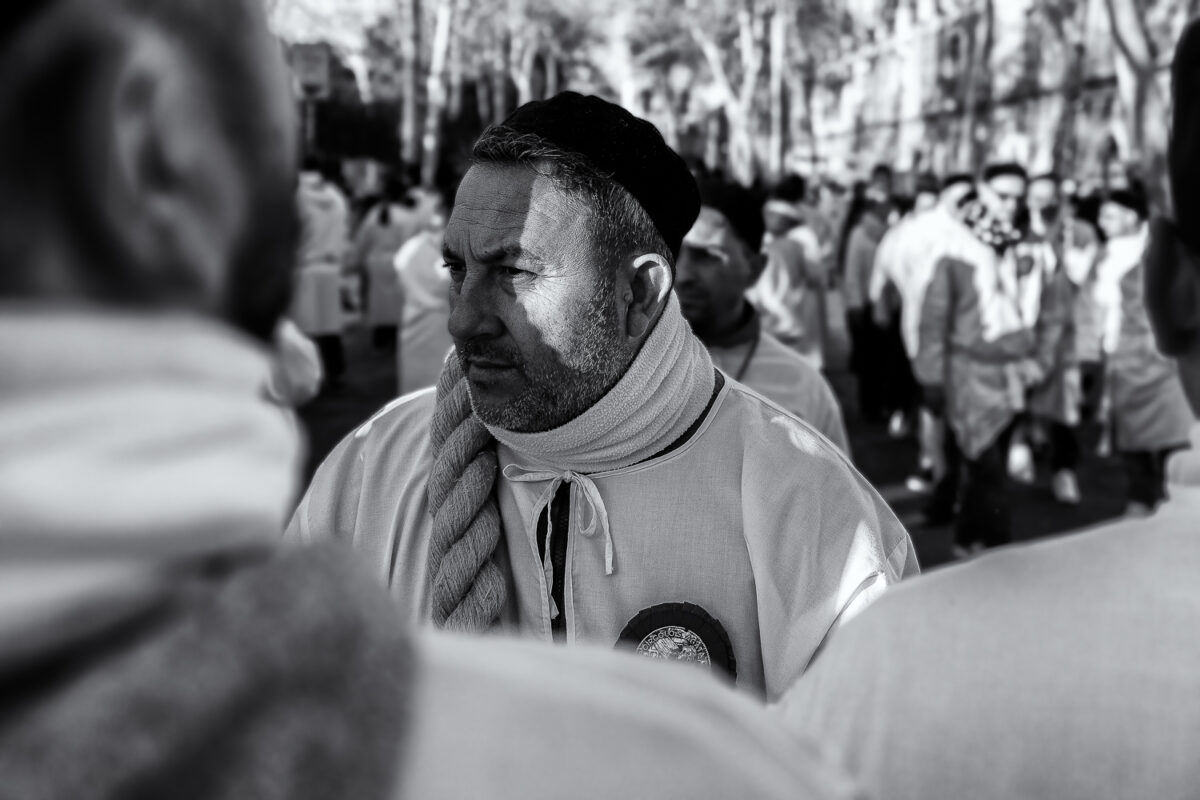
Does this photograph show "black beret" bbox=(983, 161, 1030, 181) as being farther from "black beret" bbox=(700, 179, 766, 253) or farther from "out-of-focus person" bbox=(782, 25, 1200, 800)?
"out-of-focus person" bbox=(782, 25, 1200, 800)

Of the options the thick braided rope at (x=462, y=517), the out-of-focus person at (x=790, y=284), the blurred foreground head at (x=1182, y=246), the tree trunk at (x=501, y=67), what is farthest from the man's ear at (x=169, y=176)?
the tree trunk at (x=501, y=67)

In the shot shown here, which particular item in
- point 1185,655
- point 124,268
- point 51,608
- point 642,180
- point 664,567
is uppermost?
point 642,180

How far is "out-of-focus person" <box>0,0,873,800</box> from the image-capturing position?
64cm

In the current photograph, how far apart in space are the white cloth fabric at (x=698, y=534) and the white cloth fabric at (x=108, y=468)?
5.54 ft

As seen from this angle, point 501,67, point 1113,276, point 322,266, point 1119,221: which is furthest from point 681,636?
point 501,67

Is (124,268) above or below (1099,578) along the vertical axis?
above

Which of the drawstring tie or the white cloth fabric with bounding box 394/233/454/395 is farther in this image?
the white cloth fabric with bounding box 394/233/454/395

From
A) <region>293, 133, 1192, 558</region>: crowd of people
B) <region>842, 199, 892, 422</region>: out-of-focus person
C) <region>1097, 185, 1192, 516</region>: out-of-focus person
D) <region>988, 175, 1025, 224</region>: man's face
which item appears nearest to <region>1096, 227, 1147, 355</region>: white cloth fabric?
<region>293, 133, 1192, 558</region>: crowd of people

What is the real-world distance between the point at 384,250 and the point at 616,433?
1287 cm

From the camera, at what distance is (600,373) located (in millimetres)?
2490

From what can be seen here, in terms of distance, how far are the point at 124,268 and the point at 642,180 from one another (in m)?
1.94

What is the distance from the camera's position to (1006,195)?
7.94 metres

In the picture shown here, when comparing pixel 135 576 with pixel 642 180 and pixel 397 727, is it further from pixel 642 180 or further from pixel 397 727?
pixel 642 180

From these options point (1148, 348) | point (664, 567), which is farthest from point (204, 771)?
point (1148, 348)
